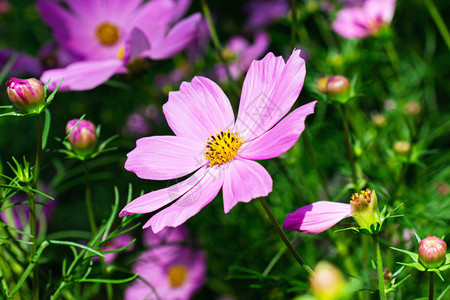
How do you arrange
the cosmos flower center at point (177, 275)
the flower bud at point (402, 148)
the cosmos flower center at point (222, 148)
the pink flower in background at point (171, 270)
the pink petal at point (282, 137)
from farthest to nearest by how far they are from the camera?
the cosmos flower center at point (177, 275) → the pink flower in background at point (171, 270) → the flower bud at point (402, 148) → the cosmos flower center at point (222, 148) → the pink petal at point (282, 137)

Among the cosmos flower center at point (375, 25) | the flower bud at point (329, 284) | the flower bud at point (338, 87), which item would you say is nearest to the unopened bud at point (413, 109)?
the cosmos flower center at point (375, 25)

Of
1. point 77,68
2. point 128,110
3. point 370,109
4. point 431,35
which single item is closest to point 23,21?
point 128,110

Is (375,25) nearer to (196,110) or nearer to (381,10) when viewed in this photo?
(381,10)

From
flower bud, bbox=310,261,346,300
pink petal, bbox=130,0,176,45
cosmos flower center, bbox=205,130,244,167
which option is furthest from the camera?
pink petal, bbox=130,0,176,45

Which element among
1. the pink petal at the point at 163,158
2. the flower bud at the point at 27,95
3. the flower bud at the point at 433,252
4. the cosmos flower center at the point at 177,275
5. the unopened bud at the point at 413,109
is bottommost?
the cosmos flower center at the point at 177,275

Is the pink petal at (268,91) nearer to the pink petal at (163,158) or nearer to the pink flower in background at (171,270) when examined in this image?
the pink petal at (163,158)

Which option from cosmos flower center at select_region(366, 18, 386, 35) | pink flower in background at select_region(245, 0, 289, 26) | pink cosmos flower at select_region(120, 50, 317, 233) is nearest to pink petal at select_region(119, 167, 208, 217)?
pink cosmos flower at select_region(120, 50, 317, 233)

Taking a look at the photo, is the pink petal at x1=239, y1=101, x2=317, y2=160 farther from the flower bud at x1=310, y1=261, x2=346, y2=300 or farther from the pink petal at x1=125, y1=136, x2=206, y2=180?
the flower bud at x1=310, y1=261, x2=346, y2=300
